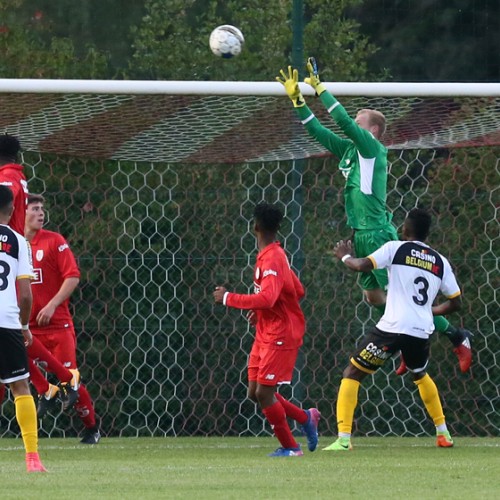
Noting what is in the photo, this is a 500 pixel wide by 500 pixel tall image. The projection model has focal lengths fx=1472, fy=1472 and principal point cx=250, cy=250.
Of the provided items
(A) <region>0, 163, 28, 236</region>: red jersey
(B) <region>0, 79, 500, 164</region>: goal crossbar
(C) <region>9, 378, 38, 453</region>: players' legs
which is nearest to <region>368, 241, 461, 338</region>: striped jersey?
(B) <region>0, 79, 500, 164</region>: goal crossbar

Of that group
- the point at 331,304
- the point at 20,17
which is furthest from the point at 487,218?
the point at 20,17

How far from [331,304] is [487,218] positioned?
49.8 inches

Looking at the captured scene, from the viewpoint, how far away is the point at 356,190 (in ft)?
29.5

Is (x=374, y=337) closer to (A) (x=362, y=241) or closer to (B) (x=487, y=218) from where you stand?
(A) (x=362, y=241)

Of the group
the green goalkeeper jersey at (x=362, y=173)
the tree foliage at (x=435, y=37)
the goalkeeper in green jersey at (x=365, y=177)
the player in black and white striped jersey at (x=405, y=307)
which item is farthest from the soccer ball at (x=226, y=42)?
the tree foliage at (x=435, y=37)

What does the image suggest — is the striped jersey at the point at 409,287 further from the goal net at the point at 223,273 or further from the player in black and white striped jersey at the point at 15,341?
the player in black and white striped jersey at the point at 15,341

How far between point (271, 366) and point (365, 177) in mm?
Answer: 1326

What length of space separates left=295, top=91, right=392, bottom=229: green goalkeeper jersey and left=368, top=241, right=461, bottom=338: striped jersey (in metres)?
0.35

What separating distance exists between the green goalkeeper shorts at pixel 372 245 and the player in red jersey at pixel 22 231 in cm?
196

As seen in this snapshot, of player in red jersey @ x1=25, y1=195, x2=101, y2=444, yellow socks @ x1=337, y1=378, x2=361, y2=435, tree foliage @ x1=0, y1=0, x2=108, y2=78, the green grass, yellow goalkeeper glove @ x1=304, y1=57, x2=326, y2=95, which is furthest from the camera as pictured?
tree foliage @ x1=0, y1=0, x2=108, y2=78

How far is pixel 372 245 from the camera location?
898 cm

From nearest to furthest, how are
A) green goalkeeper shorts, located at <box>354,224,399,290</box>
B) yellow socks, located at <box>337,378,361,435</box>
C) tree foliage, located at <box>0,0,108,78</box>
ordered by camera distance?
yellow socks, located at <box>337,378,361,435</box>, green goalkeeper shorts, located at <box>354,224,399,290</box>, tree foliage, located at <box>0,0,108,78</box>

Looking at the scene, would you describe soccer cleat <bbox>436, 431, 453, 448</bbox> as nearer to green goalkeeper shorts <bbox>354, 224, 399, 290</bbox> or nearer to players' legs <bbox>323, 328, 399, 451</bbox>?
players' legs <bbox>323, 328, 399, 451</bbox>

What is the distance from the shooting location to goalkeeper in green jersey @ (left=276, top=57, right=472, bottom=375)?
344 inches
